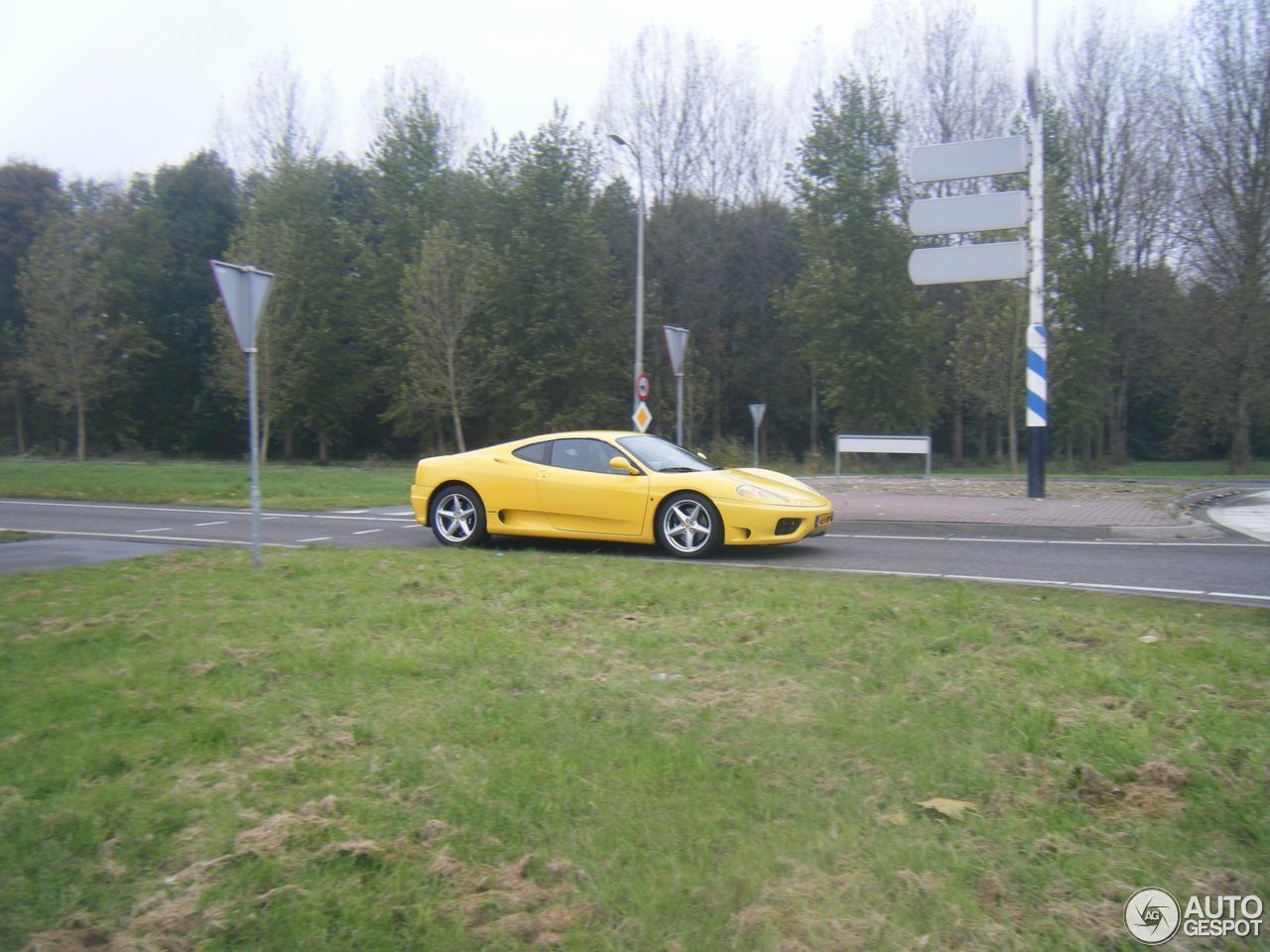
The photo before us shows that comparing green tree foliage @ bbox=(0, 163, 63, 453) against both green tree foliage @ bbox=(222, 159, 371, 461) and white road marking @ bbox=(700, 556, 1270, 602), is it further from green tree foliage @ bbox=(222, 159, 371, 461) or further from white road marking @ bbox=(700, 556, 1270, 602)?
white road marking @ bbox=(700, 556, 1270, 602)

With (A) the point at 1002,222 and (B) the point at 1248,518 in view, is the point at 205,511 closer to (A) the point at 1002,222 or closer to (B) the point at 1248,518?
(A) the point at 1002,222

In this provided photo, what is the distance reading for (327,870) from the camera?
11.2 ft

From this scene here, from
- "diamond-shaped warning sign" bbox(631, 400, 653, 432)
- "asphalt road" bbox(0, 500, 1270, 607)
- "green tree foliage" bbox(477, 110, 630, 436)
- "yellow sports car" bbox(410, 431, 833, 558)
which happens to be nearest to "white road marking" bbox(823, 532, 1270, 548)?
"asphalt road" bbox(0, 500, 1270, 607)

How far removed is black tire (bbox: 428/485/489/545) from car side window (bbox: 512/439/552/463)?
2.21 ft

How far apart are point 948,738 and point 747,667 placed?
136 centimetres

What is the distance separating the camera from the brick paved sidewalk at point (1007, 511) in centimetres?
1330

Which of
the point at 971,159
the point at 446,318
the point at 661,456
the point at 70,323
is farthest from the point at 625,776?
the point at 70,323

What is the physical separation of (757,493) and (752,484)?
172 millimetres

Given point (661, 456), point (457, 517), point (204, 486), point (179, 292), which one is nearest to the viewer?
point (661, 456)

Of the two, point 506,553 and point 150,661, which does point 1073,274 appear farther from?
point 150,661

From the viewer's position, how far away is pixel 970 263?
1758 centimetres

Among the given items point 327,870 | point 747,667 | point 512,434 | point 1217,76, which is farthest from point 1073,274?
point 327,870

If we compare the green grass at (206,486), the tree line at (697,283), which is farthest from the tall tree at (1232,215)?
the green grass at (206,486)

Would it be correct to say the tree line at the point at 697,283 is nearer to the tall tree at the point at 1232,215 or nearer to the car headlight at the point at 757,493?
the tall tree at the point at 1232,215
